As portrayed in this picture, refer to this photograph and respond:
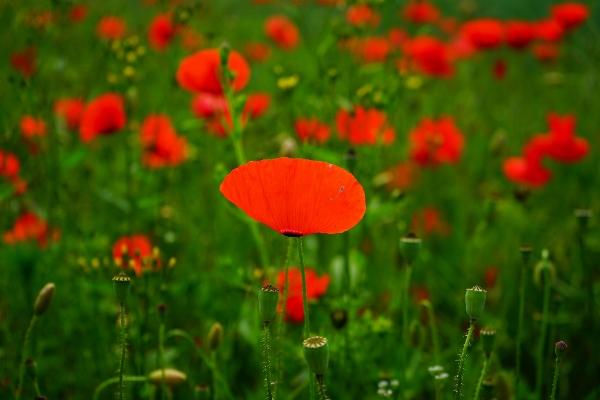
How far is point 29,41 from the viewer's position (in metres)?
2.00

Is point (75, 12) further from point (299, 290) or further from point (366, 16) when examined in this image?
point (299, 290)

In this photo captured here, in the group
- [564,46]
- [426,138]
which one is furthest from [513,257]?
[564,46]

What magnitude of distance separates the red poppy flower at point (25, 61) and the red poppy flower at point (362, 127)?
104cm

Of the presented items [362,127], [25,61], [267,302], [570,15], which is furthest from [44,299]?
[570,15]

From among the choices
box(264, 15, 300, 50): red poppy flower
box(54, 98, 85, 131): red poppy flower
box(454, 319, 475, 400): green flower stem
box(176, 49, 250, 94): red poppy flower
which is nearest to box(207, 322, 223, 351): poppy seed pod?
box(454, 319, 475, 400): green flower stem

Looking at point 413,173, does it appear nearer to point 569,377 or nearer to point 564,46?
point 569,377

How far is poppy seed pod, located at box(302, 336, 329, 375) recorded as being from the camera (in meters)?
0.96

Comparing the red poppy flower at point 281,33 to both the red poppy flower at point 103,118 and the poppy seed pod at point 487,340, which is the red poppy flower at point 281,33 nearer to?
the red poppy flower at point 103,118

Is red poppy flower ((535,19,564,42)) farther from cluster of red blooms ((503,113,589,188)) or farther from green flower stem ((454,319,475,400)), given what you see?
green flower stem ((454,319,475,400))

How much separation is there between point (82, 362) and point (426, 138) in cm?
163

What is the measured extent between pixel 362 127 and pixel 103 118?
1.06 meters

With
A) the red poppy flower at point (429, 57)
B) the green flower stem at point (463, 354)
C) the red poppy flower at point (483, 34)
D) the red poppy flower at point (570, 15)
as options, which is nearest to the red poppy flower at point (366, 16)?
the red poppy flower at point (429, 57)

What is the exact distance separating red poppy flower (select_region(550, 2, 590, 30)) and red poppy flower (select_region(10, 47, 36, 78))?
2.91 meters

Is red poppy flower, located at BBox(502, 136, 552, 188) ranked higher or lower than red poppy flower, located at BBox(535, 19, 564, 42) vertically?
lower
